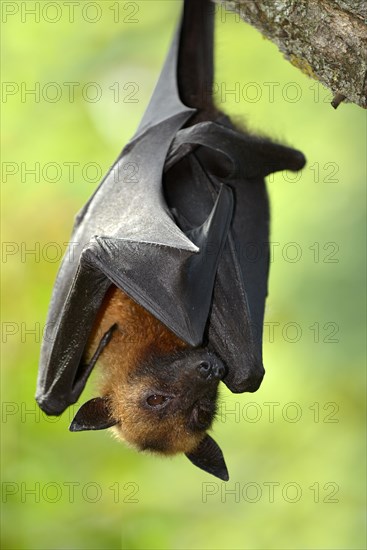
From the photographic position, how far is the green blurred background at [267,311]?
4.12 m

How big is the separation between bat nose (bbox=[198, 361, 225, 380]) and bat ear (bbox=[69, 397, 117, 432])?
67cm

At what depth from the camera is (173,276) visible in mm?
3158

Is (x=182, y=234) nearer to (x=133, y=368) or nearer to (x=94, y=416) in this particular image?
(x=133, y=368)

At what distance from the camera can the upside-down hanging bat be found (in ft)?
10.5

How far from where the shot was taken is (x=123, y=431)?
3785mm

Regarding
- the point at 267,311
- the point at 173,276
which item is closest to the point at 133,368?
the point at 173,276

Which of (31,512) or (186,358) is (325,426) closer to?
(186,358)

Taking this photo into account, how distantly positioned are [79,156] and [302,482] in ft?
8.73

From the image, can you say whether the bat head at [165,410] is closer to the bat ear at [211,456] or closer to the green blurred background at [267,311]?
the bat ear at [211,456]

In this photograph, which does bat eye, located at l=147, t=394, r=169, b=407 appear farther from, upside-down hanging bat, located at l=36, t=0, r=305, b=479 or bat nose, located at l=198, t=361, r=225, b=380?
bat nose, located at l=198, t=361, r=225, b=380

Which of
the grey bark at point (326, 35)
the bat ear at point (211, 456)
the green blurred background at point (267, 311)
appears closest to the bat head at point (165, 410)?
the bat ear at point (211, 456)

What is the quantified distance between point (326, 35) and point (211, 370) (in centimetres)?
167

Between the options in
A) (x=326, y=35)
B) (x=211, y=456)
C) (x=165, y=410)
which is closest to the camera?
(x=326, y=35)

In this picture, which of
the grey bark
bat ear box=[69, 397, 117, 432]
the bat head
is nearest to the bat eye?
the bat head
